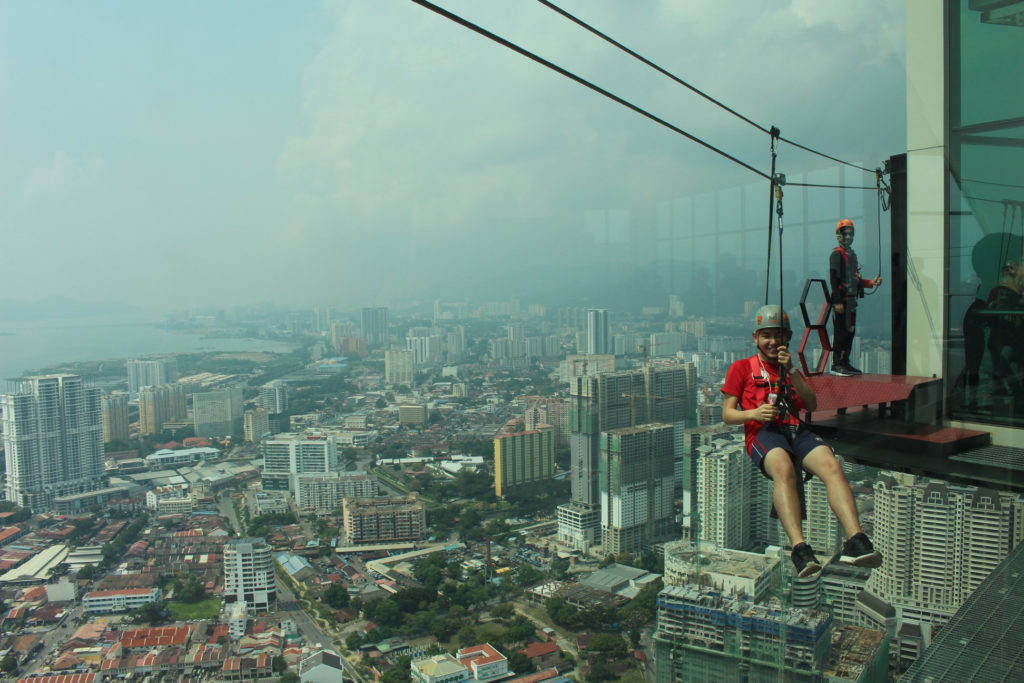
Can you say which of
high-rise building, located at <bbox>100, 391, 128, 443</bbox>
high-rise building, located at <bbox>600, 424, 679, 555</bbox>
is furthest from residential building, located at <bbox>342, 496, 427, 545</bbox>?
high-rise building, located at <bbox>100, 391, 128, 443</bbox>

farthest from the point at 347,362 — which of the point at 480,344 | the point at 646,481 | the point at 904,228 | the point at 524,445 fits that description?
the point at 904,228

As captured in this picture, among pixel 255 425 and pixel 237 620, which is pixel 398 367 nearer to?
pixel 255 425

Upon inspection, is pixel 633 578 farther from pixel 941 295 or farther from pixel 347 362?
pixel 347 362

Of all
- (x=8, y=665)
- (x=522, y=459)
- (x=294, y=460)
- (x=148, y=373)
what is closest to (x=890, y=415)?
(x=8, y=665)

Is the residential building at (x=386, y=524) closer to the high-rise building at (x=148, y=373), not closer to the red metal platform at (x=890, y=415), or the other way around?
the high-rise building at (x=148, y=373)

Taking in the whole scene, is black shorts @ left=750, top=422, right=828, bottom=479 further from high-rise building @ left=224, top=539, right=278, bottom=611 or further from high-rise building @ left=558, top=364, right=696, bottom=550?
high-rise building @ left=558, top=364, right=696, bottom=550

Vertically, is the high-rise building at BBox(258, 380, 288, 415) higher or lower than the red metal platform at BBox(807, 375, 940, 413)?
lower

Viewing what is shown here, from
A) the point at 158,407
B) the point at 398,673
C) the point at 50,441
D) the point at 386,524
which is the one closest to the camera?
the point at 398,673
